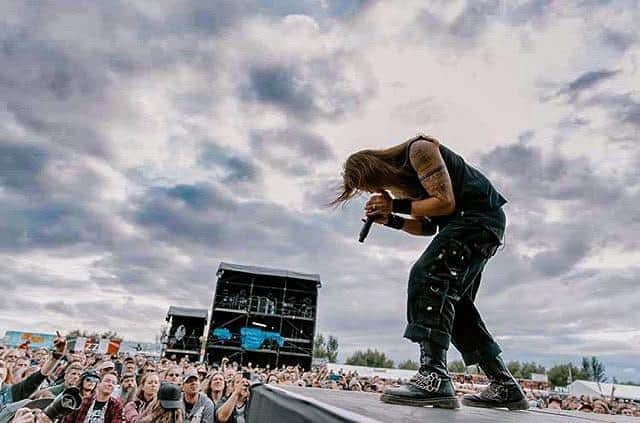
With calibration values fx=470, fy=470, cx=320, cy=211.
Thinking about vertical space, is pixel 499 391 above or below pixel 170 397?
above

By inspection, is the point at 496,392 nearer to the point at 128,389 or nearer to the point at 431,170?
the point at 431,170

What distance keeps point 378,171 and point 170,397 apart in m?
1.90

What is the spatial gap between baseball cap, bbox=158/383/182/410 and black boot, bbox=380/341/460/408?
1.64 meters

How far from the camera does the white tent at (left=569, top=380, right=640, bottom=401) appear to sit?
1552 cm

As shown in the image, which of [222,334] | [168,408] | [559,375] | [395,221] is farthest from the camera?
[559,375]

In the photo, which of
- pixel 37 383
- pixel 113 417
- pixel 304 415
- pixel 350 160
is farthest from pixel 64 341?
pixel 304 415

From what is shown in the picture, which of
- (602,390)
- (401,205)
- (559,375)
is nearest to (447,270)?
(401,205)

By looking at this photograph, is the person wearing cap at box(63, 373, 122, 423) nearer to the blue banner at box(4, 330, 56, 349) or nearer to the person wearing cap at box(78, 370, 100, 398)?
the person wearing cap at box(78, 370, 100, 398)

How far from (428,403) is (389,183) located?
28.6 inches

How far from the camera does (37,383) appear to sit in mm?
3432

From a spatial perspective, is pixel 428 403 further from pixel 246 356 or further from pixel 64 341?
pixel 246 356

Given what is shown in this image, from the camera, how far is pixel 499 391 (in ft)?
5.59

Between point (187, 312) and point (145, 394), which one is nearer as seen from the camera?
point (145, 394)

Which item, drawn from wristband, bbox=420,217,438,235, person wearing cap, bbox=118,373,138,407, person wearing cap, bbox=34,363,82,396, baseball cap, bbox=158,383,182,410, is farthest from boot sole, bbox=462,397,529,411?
person wearing cap, bbox=118,373,138,407
